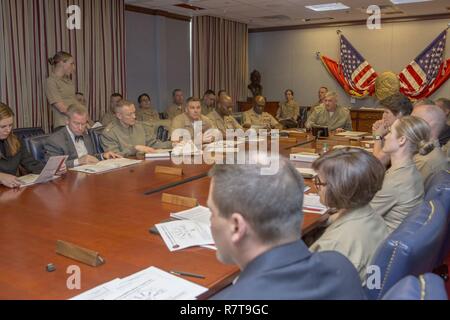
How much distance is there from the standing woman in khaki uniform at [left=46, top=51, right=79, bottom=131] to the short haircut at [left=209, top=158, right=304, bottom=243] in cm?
481

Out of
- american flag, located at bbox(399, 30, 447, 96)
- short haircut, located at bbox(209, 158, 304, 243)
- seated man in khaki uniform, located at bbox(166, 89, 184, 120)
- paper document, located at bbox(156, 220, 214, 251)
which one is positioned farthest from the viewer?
american flag, located at bbox(399, 30, 447, 96)

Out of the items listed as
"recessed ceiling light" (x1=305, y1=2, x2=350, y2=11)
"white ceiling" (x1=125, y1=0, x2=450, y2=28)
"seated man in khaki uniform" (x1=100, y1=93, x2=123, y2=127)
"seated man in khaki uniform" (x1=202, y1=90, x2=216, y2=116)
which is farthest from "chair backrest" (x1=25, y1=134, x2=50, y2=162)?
"recessed ceiling light" (x1=305, y1=2, x2=350, y2=11)

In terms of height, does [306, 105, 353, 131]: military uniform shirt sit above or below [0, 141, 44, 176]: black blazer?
above

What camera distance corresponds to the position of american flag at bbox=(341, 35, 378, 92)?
30.0 feet

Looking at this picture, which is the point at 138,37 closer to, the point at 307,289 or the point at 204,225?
the point at 204,225

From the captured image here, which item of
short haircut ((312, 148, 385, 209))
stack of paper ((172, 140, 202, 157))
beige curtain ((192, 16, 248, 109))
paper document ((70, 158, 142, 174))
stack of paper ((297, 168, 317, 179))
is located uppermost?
beige curtain ((192, 16, 248, 109))

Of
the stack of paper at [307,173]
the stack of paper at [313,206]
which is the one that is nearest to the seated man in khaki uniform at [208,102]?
the stack of paper at [307,173]

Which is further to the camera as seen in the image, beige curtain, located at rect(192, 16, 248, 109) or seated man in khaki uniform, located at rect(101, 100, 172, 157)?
beige curtain, located at rect(192, 16, 248, 109)

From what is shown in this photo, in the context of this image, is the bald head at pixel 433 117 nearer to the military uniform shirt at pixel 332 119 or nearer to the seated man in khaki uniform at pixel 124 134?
the seated man in khaki uniform at pixel 124 134

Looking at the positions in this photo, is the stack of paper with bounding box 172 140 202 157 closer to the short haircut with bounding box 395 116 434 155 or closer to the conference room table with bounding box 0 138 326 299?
the conference room table with bounding box 0 138 326 299

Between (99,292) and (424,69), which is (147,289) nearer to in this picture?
(99,292)

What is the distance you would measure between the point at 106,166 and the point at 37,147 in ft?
2.38

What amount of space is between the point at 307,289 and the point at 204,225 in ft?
3.51

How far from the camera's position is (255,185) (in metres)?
1.07
